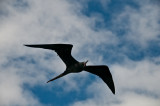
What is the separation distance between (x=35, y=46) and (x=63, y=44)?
6.76ft

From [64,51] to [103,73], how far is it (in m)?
3.88

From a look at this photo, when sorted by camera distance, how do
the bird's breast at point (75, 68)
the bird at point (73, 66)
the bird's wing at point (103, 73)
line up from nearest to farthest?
1. the bird at point (73, 66)
2. the bird's breast at point (75, 68)
3. the bird's wing at point (103, 73)

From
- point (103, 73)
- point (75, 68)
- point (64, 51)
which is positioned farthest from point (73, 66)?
point (103, 73)

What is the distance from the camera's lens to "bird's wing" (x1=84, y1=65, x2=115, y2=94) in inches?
820

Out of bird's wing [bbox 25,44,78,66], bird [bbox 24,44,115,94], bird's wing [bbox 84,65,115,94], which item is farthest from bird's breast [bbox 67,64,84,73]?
bird's wing [bbox 84,65,115,94]

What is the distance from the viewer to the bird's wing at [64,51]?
18.0 meters

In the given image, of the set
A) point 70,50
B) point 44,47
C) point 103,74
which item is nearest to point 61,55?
point 70,50

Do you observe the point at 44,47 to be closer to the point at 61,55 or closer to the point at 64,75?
the point at 61,55

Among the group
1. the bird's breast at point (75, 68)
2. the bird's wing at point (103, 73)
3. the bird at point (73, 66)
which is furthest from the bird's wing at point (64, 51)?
the bird's wing at point (103, 73)

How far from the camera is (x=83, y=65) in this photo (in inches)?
771

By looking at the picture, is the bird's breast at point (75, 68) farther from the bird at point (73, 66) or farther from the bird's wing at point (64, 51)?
the bird's wing at point (64, 51)

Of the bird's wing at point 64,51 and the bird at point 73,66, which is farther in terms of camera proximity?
the bird at point 73,66

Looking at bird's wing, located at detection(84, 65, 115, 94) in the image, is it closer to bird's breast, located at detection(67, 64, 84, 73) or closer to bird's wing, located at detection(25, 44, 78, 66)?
bird's breast, located at detection(67, 64, 84, 73)

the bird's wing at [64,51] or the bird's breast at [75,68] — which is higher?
the bird's wing at [64,51]
